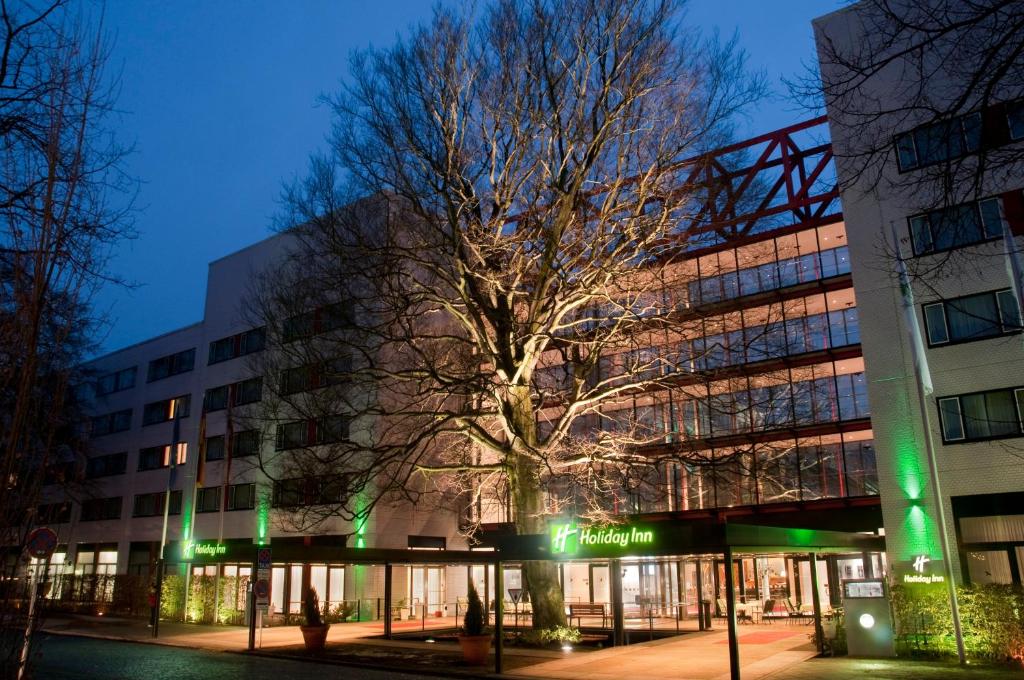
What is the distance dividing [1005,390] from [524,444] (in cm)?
1324

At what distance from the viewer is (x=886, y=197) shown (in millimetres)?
23719

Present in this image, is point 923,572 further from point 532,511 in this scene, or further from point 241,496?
point 241,496

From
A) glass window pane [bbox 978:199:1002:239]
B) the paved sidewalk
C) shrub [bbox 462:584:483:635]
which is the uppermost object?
glass window pane [bbox 978:199:1002:239]

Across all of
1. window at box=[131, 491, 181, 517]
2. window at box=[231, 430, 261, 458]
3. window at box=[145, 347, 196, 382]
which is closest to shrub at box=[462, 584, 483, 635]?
window at box=[231, 430, 261, 458]

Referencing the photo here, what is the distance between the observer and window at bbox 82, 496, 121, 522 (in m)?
51.4

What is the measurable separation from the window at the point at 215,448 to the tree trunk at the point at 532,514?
95.0ft

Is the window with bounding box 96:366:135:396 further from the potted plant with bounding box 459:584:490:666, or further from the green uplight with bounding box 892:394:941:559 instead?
the green uplight with bounding box 892:394:941:559

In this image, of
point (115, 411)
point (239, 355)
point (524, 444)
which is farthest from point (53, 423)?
point (115, 411)

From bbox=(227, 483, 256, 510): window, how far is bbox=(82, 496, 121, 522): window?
1331cm

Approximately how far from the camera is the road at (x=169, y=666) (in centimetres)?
1582

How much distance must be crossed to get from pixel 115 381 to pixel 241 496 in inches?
791

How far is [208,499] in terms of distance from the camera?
4409cm

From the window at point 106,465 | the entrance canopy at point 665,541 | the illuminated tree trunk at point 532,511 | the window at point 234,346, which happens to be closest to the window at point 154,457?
the window at point 106,465

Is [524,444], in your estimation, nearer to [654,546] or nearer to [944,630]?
[654,546]
